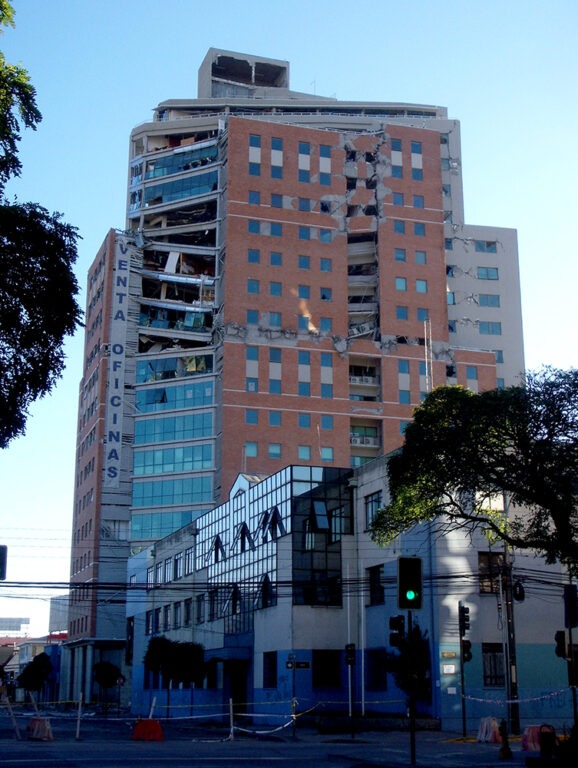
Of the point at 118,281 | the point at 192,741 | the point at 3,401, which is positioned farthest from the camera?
the point at 118,281

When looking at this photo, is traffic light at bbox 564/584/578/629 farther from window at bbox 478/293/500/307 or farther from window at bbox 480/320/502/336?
window at bbox 478/293/500/307

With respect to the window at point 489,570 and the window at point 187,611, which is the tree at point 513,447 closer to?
the window at point 489,570

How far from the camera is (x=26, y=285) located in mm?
19484

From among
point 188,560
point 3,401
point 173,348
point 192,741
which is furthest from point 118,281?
point 3,401

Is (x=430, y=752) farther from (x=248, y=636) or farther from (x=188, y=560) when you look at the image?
(x=188, y=560)

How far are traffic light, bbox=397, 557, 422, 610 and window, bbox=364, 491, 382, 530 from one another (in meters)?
29.1

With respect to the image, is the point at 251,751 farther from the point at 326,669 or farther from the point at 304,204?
the point at 304,204

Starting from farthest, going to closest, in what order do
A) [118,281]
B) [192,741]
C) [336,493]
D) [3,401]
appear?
[118,281] → [336,493] → [192,741] → [3,401]

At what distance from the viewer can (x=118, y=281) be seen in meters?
102

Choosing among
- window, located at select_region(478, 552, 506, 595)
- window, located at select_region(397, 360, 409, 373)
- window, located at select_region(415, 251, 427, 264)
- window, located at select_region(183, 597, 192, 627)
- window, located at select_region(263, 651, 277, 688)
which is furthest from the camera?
window, located at select_region(415, 251, 427, 264)

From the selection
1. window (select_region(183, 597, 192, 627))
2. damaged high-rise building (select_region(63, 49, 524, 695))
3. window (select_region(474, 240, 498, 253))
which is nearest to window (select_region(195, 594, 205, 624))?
window (select_region(183, 597, 192, 627))

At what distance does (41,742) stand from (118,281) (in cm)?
7123

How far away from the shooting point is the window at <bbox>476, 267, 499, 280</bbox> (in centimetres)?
10944

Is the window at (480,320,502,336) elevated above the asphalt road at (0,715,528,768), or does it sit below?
above
